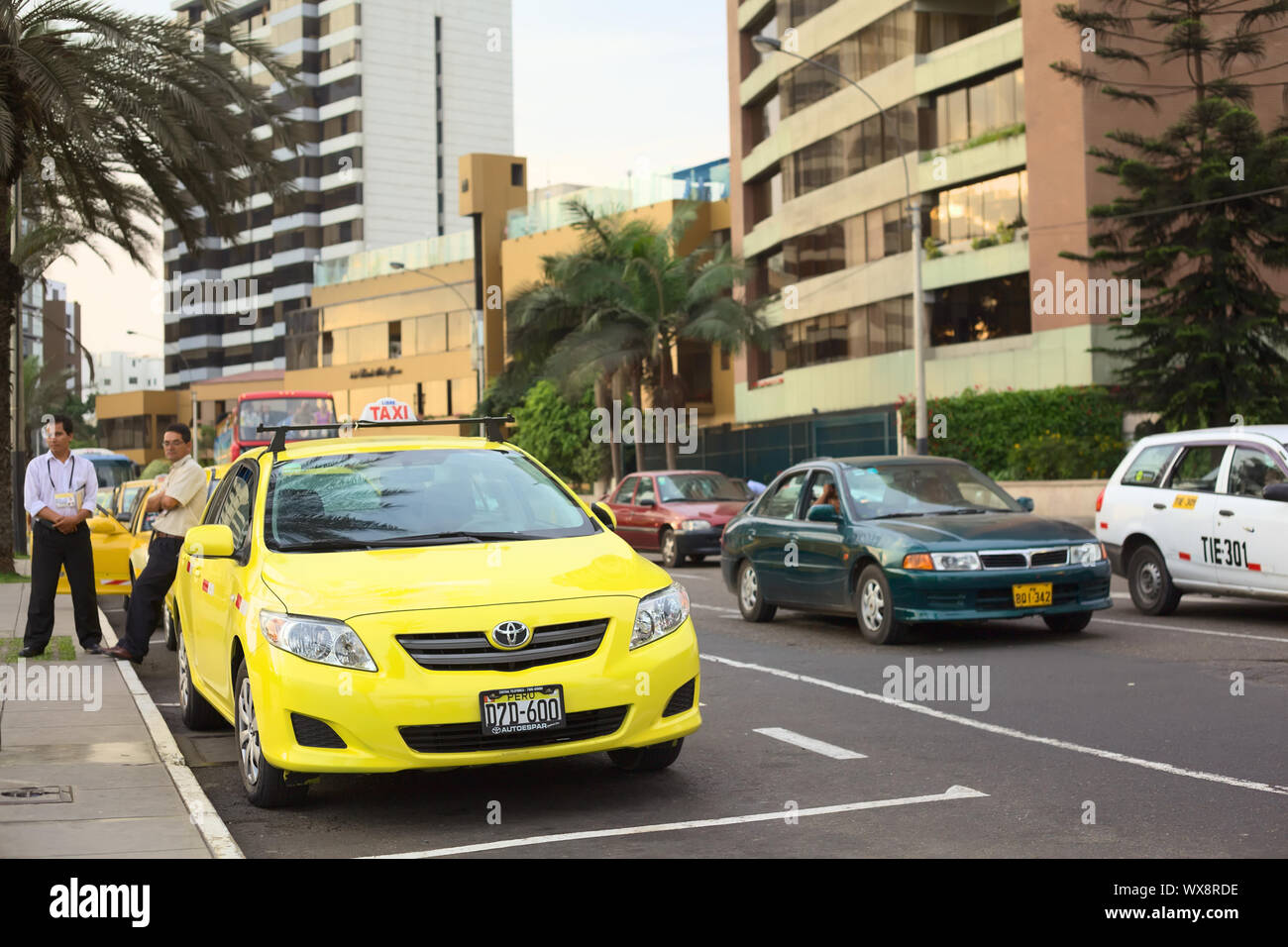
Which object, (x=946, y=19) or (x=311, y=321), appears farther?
(x=311, y=321)

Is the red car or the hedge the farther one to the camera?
the hedge

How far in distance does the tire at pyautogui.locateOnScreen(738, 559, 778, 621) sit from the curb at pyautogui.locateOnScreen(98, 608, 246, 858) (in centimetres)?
611

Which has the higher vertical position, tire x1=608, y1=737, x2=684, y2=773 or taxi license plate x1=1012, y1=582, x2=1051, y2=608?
taxi license plate x1=1012, y1=582, x2=1051, y2=608

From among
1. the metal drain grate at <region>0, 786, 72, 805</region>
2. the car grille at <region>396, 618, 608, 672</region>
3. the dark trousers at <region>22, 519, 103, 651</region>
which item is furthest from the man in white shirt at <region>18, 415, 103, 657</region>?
the car grille at <region>396, 618, 608, 672</region>

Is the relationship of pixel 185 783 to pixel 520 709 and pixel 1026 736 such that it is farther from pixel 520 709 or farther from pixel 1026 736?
pixel 1026 736

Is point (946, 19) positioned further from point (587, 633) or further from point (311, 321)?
point (311, 321)

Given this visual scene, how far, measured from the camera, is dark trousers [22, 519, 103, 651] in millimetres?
12227

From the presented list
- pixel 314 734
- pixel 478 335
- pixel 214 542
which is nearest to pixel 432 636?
pixel 314 734

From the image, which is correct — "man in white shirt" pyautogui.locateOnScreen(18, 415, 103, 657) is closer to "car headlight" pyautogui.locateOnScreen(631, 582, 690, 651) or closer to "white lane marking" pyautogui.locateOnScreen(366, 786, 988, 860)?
"car headlight" pyautogui.locateOnScreen(631, 582, 690, 651)

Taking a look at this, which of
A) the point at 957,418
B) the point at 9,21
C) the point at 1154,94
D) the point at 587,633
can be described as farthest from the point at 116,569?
the point at 1154,94

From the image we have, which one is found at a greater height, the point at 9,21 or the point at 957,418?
the point at 9,21

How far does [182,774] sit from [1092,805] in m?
4.14

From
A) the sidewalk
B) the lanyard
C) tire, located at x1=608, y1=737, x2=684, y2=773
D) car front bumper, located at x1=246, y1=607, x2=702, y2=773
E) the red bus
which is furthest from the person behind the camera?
the red bus
